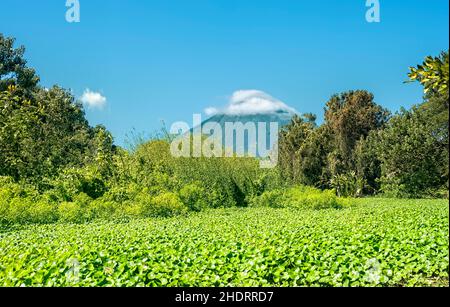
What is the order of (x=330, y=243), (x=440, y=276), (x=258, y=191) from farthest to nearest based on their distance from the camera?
(x=258, y=191), (x=330, y=243), (x=440, y=276)

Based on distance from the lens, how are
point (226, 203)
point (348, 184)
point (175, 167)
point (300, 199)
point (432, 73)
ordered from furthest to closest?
point (348, 184) → point (226, 203) → point (175, 167) → point (300, 199) → point (432, 73)

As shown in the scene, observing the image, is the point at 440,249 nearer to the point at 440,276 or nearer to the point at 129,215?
the point at 440,276

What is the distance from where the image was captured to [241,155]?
53.8ft

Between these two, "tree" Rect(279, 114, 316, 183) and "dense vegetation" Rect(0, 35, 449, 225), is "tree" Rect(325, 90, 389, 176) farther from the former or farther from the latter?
"tree" Rect(279, 114, 316, 183)

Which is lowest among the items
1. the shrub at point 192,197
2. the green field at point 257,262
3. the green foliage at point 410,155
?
the green field at point 257,262

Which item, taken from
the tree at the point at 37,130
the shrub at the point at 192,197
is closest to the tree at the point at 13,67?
the tree at the point at 37,130

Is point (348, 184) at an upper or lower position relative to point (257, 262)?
upper

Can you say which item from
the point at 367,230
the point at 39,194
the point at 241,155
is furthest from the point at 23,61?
the point at 367,230

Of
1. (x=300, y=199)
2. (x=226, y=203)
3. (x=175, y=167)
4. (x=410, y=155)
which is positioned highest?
(x=410, y=155)

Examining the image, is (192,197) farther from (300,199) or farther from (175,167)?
(300,199)

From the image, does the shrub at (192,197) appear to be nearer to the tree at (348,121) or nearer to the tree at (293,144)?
the tree at (293,144)

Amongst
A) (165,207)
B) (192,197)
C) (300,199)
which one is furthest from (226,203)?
(165,207)

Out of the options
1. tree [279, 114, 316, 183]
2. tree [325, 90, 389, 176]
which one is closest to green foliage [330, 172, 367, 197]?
tree [325, 90, 389, 176]
